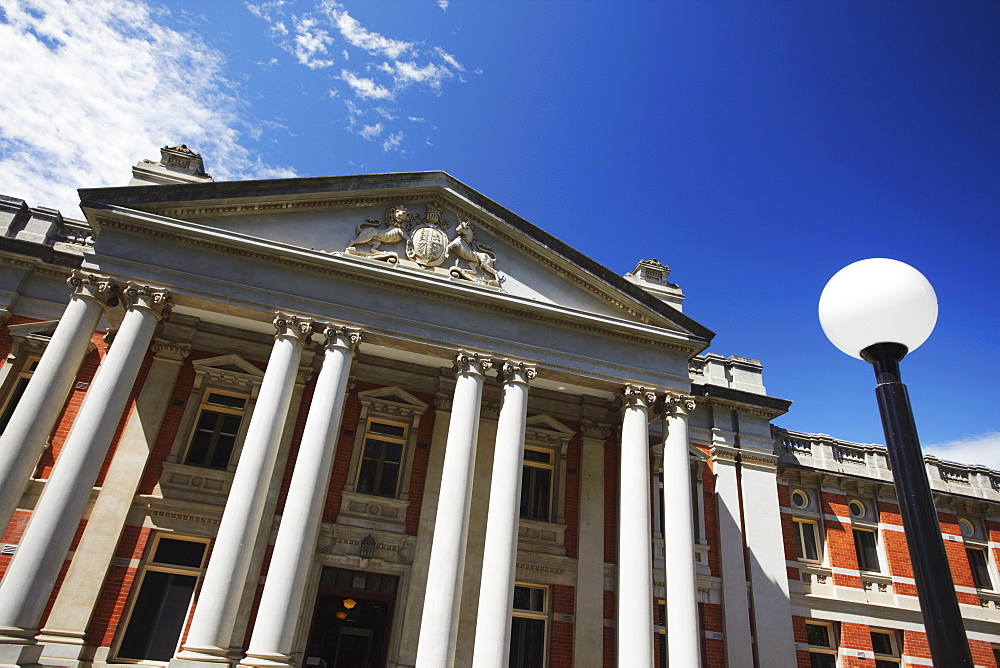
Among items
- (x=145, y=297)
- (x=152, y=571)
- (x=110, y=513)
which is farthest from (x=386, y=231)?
(x=152, y=571)

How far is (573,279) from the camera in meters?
16.8

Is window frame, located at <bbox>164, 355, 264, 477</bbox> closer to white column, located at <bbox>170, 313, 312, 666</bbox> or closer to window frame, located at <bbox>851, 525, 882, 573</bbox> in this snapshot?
white column, located at <bbox>170, 313, 312, 666</bbox>

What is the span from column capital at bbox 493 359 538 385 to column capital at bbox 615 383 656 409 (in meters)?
2.56

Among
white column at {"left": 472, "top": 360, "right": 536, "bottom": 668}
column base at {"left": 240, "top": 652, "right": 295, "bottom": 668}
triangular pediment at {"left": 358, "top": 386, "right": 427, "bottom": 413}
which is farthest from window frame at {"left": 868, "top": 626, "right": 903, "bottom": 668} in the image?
column base at {"left": 240, "top": 652, "right": 295, "bottom": 668}

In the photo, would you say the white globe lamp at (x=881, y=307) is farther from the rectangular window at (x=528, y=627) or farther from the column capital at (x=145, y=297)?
the rectangular window at (x=528, y=627)

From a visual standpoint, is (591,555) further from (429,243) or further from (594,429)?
(429,243)

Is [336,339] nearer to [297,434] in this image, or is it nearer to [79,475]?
[297,434]

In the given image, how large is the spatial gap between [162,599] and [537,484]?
10.0 meters

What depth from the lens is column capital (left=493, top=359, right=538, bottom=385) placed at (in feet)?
50.1

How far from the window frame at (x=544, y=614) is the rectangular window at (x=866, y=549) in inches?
438

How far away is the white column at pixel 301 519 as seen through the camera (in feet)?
37.6

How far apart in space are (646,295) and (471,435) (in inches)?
249

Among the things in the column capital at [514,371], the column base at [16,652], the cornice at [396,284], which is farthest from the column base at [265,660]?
the cornice at [396,284]

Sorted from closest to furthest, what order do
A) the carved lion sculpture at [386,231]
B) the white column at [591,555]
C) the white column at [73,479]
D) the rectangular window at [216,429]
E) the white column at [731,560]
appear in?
the white column at [73,479]
the carved lion sculpture at [386,231]
the white column at [591,555]
the rectangular window at [216,429]
the white column at [731,560]
